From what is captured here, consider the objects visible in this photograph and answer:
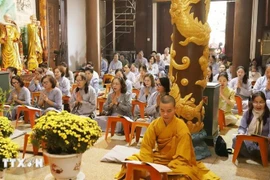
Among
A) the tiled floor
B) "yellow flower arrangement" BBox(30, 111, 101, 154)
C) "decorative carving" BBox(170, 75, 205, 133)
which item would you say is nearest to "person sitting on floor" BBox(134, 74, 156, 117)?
the tiled floor

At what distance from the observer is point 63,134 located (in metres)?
2.46

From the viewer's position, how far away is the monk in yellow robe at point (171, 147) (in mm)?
3242

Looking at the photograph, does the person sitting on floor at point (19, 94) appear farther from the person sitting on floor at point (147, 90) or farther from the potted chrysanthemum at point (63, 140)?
the potted chrysanthemum at point (63, 140)

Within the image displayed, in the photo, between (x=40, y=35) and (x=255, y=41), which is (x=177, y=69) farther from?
(x=255, y=41)

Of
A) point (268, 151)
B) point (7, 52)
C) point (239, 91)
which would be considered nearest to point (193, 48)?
point (268, 151)

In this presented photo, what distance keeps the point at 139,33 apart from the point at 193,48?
1072 cm

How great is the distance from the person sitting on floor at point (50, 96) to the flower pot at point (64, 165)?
3.48 meters

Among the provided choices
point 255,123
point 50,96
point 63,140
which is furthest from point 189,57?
point 50,96

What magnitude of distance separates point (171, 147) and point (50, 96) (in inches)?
127

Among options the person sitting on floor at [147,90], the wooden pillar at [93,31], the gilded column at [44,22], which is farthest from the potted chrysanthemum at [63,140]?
the gilded column at [44,22]

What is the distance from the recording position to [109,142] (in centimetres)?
518

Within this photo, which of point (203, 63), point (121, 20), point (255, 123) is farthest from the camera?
point (121, 20)

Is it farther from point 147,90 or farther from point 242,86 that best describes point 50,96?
point 242,86

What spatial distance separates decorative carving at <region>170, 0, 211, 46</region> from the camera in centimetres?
417
